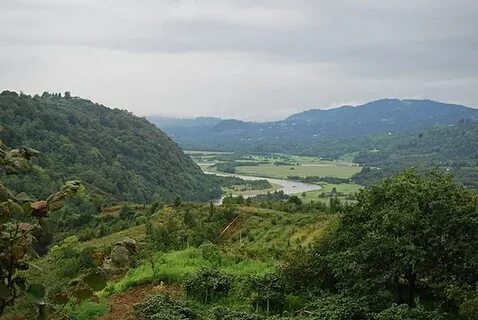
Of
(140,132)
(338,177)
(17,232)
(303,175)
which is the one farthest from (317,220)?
(303,175)

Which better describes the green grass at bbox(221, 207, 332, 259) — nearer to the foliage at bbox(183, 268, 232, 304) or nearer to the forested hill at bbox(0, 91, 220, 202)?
the foliage at bbox(183, 268, 232, 304)

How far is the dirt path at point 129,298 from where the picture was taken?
11.5m

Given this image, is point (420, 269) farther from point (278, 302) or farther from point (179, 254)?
point (179, 254)

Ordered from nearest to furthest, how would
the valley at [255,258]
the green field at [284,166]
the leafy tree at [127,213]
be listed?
the valley at [255,258] < the leafy tree at [127,213] < the green field at [284,166]

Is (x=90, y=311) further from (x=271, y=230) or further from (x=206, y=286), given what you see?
(x=271, y=230)

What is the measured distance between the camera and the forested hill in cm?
6638

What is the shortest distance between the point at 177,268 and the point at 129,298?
5.58 feet

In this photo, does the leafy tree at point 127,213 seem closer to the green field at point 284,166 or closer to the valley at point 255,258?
the valley at point 255,258

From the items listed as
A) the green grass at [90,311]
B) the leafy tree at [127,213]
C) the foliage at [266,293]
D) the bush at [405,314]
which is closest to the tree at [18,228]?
the bush at [405,314]

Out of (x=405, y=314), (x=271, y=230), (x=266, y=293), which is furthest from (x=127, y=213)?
(x=405, y=314)

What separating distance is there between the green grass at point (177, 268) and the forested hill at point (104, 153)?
3884cm

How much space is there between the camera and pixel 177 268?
14.1 m

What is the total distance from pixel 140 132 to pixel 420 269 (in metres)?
86.5

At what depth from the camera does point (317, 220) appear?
2439 centimetres
